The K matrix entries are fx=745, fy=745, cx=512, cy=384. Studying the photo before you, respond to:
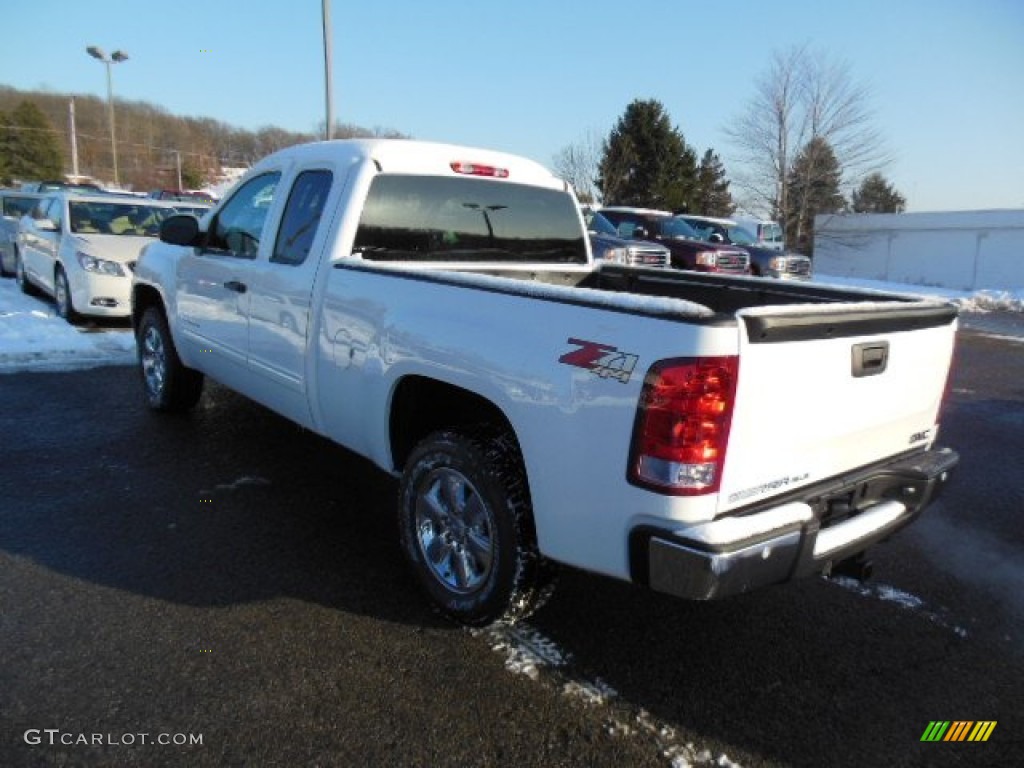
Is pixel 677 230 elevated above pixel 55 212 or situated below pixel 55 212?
above

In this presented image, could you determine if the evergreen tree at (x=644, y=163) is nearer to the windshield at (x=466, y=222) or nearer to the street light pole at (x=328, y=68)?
the street light pole at (x=328, y=68)

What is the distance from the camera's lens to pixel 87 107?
62.2m

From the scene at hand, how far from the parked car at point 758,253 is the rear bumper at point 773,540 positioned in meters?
14.0

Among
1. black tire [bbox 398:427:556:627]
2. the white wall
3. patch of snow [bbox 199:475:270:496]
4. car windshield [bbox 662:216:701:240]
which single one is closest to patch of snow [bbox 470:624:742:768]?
black tire [bbox 398:427:556:627]

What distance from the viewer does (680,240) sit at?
55.3 feet

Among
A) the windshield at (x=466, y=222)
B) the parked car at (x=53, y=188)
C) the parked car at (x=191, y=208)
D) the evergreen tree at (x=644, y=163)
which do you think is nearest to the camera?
the windshield at (x=466, y=222)

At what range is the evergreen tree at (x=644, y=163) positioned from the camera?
42938 millimetres

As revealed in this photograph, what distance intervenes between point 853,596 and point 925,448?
0.81 meters

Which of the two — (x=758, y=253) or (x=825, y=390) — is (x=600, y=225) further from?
(x=825, y=390)

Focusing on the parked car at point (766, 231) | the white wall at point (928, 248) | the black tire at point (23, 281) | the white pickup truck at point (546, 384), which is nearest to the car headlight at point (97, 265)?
the black tire at point (23, 281)

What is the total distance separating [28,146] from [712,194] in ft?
173

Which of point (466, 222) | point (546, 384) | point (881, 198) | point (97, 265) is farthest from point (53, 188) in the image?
point (881, 198)

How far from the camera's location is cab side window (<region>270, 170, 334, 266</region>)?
→ 396cm

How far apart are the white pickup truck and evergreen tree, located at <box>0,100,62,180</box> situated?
221 feet
